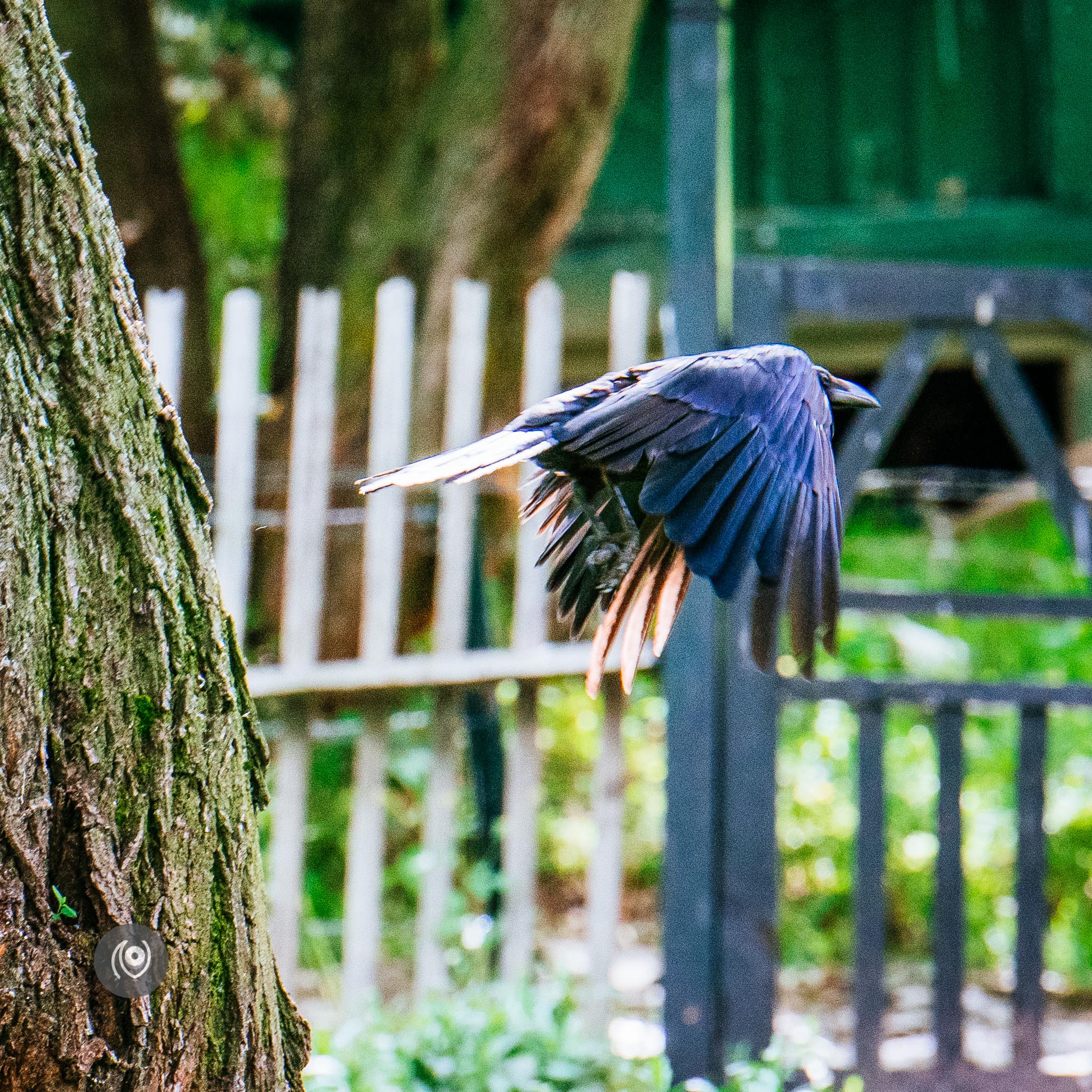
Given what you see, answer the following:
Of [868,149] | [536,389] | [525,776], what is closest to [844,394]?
[536,389]

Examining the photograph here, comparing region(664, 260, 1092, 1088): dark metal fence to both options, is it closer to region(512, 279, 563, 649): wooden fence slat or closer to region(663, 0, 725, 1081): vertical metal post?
region(663, 0, 725, 1081): vertical metal post

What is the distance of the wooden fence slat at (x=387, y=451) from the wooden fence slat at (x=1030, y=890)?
5.19ft

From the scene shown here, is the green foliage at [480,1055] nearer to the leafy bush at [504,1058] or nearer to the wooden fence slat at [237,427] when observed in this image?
the leafy bush at [504,1058]

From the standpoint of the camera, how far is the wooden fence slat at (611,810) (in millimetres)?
3117

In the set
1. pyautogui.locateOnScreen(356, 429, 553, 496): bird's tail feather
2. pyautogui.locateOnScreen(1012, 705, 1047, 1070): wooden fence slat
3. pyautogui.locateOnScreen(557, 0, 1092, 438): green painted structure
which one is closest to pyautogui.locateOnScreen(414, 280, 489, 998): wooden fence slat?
pyautogui.locateOnScreen(356, 429, 553, 496): bird's tail feather

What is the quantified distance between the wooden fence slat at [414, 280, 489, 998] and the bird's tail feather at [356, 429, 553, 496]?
128 cm

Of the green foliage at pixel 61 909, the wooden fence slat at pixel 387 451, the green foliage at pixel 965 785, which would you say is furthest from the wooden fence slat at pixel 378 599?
the green foliage at pixel 965 785

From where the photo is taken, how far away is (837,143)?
5.00 metres

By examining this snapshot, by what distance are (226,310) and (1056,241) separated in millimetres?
3428

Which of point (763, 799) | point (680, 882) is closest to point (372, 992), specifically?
point (680, 882)

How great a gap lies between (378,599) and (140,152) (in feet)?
5.76

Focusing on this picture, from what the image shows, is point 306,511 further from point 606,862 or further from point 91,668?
point 91,668

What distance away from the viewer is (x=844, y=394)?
2.02 metres

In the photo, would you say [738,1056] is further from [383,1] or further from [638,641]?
A: [383,1]
